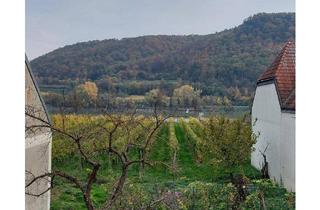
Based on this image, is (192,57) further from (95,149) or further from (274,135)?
(95,149)

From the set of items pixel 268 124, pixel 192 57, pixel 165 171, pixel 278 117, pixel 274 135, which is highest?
pixel 192 57

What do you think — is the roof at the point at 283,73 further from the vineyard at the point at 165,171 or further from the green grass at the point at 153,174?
the green grass at the point at 153,174

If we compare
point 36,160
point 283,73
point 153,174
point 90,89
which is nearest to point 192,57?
point 283,73

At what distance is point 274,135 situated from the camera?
557cm

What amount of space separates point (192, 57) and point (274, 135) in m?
1.51

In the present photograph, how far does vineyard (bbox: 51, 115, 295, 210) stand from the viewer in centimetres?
210

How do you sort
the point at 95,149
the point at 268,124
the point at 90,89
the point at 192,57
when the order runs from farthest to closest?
the point at 268,124
the point at 192,57
the point at 90,89
the point at 95,149

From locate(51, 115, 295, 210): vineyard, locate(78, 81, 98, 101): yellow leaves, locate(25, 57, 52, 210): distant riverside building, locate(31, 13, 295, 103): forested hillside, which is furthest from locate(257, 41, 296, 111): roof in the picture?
locate(25, 57, 52, 210): distant riverside building

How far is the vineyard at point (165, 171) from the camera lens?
2.10 m

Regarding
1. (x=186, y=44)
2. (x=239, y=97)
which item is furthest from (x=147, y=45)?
(x=239, y=97)

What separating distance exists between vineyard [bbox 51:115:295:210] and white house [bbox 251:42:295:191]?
10.6 inches
